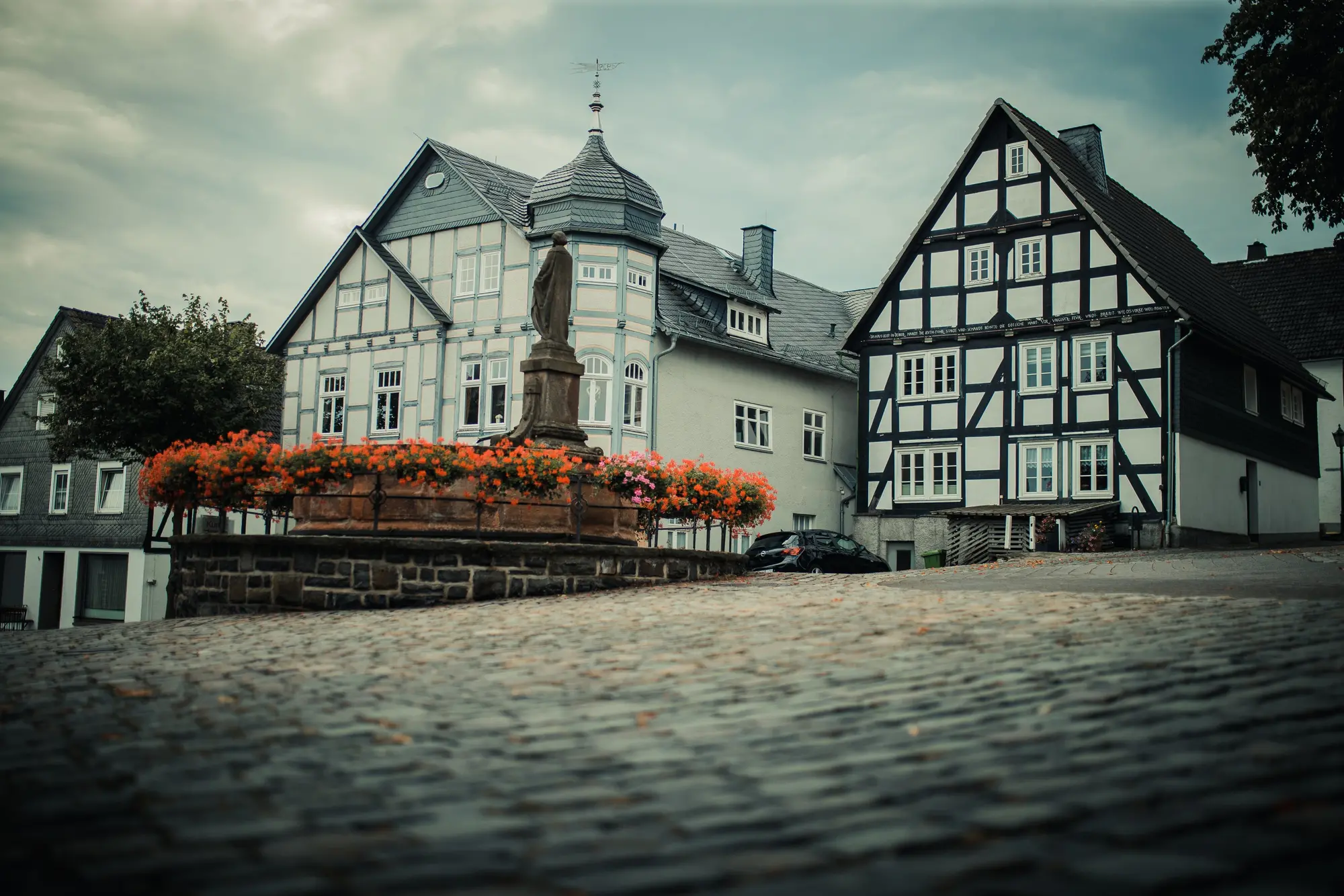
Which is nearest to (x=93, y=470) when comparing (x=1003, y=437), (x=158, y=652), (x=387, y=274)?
(x=387, y=274)

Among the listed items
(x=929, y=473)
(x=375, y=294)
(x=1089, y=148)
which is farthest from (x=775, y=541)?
(x=1089, y=148)

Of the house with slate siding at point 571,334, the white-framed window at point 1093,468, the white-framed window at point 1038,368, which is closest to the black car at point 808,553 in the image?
the house with slate siding at point 571,334

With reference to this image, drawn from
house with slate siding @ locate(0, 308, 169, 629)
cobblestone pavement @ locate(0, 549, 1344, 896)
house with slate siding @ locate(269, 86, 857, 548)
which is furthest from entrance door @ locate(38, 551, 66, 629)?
cobblestone pavement @ locate(0, 549, 1344, 896)

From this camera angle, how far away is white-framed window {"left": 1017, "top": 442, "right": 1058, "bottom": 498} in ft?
96.2

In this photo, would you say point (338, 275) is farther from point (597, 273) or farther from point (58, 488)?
point (58, 488)

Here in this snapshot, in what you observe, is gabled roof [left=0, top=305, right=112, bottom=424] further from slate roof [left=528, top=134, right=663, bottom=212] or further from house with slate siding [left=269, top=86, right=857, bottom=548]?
slate roof [left=528, top=134, right=663, bottom=212]

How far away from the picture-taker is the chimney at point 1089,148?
33.1m

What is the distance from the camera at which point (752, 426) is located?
3341cm

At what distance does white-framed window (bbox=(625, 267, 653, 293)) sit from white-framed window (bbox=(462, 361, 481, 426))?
4245mm

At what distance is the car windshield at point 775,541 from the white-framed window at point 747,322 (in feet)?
35.1

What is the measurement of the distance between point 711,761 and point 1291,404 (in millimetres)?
37205

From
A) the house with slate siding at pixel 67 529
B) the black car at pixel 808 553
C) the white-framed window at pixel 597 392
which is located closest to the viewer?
the black car at pixel 808 553

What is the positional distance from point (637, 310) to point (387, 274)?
722 centimetres

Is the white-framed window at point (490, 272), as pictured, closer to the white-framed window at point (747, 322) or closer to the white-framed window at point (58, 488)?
the white-framed window at point (747, 322)
